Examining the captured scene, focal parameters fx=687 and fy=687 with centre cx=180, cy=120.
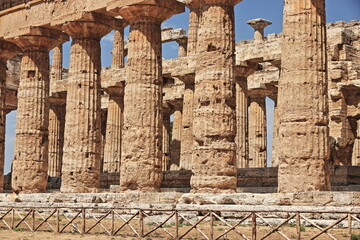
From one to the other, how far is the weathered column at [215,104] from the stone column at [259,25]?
23242 millimetres

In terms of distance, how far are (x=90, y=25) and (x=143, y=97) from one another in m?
4.87

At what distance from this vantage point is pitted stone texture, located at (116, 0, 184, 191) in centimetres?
2617

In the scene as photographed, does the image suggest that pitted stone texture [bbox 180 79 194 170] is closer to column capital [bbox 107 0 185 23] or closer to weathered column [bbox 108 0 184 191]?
weathered column [bbox 108 0 184 191]

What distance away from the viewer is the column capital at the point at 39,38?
3158 cm

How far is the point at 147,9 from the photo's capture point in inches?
1053

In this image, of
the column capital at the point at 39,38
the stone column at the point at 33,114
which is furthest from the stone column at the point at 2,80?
the stone column at the point at 33,114

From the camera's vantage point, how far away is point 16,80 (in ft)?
150

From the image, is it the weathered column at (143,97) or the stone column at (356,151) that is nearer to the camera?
the weathered column at (143,97)

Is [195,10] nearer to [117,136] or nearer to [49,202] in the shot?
[117,136]

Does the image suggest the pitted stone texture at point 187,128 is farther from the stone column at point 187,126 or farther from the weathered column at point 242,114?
the weathered column at point 242,114

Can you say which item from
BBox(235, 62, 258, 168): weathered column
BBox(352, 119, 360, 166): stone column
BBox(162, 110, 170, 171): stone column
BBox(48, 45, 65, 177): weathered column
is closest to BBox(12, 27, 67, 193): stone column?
BBox(235, 62, 258, 168): weathered column

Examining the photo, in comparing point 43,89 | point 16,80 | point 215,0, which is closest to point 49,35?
point 43,89

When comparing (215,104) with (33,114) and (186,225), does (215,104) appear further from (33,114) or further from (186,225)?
(33,114)

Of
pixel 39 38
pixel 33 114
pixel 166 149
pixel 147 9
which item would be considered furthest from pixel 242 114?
pixel 147 9
